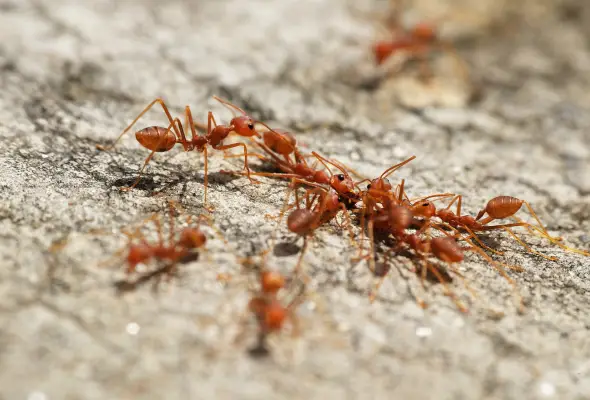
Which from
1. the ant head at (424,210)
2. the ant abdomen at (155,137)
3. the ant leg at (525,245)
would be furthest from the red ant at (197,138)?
the ant leg at (525,245)

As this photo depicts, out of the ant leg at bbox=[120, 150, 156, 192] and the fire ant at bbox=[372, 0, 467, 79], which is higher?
the fire ant at bbox=[372, 0, 467, 79]

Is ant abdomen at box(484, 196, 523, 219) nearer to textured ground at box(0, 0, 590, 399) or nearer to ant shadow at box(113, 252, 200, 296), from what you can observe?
textured ground at box(0, 0, 590, 399)

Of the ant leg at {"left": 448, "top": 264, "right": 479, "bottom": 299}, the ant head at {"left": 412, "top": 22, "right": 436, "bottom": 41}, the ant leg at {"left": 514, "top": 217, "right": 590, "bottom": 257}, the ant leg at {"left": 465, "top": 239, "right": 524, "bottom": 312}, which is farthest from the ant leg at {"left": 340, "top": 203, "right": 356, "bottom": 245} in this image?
the ant head at {"left": 412, "top": 22, "right": 436, "bottom": 41}

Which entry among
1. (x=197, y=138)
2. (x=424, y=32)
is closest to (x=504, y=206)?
(x=197, y=138)

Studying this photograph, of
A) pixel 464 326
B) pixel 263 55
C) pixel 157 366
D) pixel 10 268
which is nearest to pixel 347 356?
pixel 464 326

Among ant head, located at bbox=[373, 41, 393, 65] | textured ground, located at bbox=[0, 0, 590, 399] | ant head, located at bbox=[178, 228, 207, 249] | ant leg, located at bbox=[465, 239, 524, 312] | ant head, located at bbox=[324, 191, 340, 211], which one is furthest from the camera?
ant head, located at bbox=[373, 41, 393, 65]
